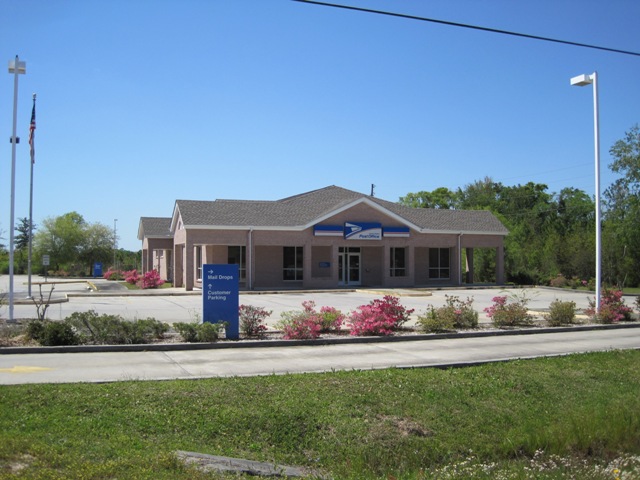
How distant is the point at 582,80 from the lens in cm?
2052

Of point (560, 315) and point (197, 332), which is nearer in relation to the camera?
point (197, 332)

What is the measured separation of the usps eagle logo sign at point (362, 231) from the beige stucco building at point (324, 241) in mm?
65

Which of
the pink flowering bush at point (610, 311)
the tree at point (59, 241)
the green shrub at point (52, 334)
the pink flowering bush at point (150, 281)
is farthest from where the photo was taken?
the tree at point (59, 241)

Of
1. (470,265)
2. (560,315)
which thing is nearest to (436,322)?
(560,315)

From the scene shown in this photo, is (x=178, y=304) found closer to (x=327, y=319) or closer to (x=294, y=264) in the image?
(x=327, y=319)

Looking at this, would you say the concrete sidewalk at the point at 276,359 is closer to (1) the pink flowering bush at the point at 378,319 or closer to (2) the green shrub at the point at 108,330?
(1) the pink flowering bush at the point at 378,319

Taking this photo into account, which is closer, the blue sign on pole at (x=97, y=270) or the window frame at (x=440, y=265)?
the window frame at (x=440, y=265)

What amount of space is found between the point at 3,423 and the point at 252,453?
2.90m

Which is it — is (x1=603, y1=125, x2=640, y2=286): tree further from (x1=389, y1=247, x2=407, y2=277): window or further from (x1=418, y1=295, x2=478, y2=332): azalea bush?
(x1=418, y1=295, x2=478, y2=332): azalea bush

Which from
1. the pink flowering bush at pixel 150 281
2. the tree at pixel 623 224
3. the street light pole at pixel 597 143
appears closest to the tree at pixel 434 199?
the tree at pixel 623 224

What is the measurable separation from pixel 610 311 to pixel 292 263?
22.8 metres

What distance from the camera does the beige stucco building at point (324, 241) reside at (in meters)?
36.6

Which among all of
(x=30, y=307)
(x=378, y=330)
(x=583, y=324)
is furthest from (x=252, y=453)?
(x=30, y=307)

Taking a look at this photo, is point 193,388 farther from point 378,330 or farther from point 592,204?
point 592,204
